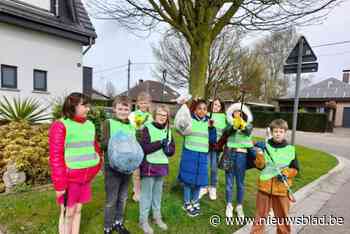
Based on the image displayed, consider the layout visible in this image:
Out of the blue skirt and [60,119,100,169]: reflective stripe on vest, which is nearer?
[60,119,100,169]: reflective stripe on vest

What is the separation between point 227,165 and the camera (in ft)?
11.7

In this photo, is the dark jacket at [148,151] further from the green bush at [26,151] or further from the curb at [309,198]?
the green bush at [26,151]

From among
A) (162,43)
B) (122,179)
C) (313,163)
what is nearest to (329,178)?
(313,163)

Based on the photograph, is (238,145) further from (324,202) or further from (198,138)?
(324,202)

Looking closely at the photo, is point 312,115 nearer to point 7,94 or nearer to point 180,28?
point 180,28

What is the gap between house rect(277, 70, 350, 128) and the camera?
28.0m

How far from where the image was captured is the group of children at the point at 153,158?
2.54 m

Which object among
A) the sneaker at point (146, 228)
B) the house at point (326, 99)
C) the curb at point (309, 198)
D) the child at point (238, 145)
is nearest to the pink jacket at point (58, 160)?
the sneaker at point (146, 228)

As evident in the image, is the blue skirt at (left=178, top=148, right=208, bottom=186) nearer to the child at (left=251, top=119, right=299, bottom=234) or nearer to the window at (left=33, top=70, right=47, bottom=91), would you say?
the child at (left=251, top=119, right=299, bottom=234)

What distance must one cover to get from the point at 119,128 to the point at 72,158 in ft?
1.88

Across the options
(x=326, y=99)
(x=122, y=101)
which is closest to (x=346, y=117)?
(x=326, y=99)

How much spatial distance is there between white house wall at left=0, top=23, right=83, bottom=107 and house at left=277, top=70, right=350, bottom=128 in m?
25.8

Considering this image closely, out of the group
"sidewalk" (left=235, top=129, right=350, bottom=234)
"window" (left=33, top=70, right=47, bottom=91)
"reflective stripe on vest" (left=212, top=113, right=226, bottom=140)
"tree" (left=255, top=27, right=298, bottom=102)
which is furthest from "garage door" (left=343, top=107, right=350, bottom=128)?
"window" (left=33, top=70, right=47, bottom=91)

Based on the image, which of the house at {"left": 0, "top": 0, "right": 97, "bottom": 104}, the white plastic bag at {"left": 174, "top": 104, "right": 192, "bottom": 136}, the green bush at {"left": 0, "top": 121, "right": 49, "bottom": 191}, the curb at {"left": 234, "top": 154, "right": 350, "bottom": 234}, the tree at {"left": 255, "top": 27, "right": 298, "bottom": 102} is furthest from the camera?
the tree at {"left": 255, "top": 27, "right": 298, "bottom": 102}
